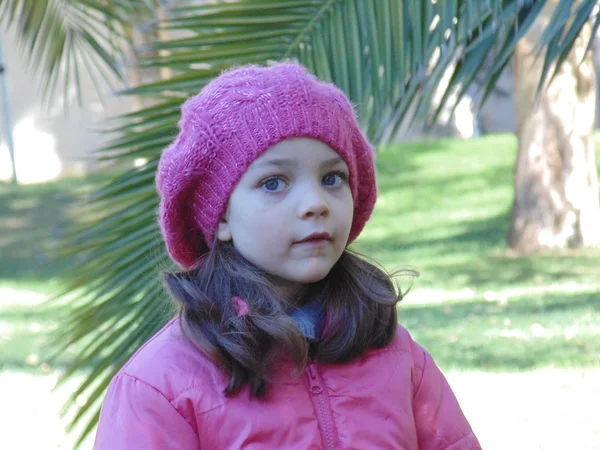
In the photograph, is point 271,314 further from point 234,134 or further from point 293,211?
point 234,134

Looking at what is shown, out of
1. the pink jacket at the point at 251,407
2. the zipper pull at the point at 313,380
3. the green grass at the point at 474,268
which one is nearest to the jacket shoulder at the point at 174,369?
the pink jacket at the point at 251,407

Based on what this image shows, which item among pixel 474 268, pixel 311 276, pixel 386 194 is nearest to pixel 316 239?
pixel 311 276

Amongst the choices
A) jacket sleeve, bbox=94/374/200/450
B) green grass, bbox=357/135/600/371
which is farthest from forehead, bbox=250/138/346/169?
green grass, bbox=357/135/600/371

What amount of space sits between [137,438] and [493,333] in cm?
533

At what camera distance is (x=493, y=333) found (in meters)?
6.96

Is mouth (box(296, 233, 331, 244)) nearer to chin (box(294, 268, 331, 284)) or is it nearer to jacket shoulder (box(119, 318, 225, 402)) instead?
chin (box(294, 268, 331, 284))

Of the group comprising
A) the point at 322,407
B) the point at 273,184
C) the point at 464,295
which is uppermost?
the point at 273,184

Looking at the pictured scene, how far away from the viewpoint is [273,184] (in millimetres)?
2039

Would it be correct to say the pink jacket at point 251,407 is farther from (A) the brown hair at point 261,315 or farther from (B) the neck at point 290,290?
(B) the neck at point 290,290

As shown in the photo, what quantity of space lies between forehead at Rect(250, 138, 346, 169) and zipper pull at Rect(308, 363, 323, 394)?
41 cm

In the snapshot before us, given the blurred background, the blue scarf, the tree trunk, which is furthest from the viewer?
the tree trunk

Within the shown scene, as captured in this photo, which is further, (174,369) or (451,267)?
(451,267)

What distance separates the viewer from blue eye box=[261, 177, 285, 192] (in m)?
2.03

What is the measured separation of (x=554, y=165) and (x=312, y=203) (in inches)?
328
